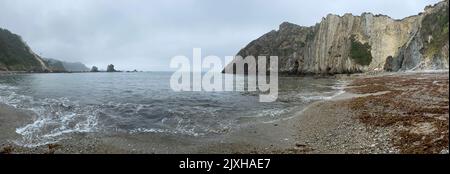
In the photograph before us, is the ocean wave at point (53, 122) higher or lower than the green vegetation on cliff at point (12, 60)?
lower

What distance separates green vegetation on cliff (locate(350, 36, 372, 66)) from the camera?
109 meters

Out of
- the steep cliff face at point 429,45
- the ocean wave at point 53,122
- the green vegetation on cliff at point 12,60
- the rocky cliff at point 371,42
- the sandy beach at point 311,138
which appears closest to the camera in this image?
the sandy beach at point 311,138

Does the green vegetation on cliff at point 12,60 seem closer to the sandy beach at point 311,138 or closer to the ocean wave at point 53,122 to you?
the ocean wave at point 53,122

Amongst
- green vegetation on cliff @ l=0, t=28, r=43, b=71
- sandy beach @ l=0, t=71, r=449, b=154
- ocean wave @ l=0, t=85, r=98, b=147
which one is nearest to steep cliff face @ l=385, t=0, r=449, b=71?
sandy beach @ l=0, t=71, r=449, b=154

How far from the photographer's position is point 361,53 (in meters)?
111

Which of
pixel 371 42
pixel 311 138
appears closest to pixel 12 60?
pixel 371 42

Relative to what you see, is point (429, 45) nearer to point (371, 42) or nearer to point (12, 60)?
point (371, 42)

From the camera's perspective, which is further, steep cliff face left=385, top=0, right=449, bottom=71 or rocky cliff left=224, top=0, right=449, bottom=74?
rocky cliff left=224, top=0, right=449, bottom=74

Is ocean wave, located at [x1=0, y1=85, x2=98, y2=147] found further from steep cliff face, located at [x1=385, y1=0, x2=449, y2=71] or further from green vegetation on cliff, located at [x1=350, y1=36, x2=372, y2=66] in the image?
green vegetation on cliff, located at [x1=350, y1=36, x2=372, y2=66]

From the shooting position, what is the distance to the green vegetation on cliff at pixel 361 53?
109438 millimetres

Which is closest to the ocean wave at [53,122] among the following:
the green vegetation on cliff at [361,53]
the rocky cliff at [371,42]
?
the rocky cliff at [371,42]
